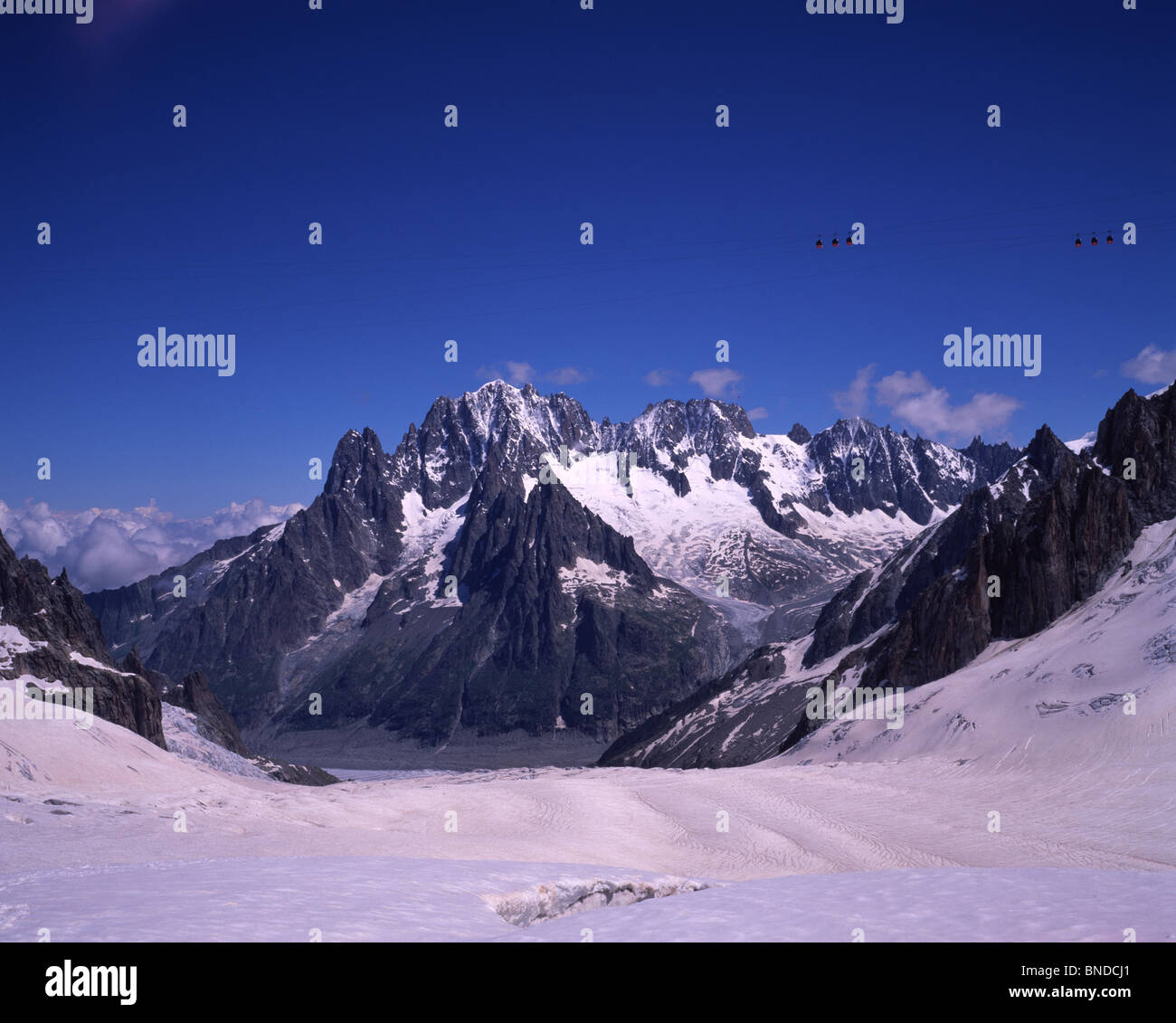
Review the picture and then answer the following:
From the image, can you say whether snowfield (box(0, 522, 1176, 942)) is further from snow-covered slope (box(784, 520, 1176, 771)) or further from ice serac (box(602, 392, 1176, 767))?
ice serac (box(602, 392, 1176, 767))

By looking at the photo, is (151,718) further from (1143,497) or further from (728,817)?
(1143,497)

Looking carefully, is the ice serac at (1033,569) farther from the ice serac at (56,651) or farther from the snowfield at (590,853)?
the ice serac at (56,651)

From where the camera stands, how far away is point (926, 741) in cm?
7744

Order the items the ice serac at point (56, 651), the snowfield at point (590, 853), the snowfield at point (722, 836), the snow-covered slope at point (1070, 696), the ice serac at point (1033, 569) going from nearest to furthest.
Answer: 1. the snowfield at point (590, 853)
2. the snowfield at point (722, 836)
3. the snow-covered slope at point (1070, 696)
4. the ice serac at point (56, 651)
5. the ice serac at point (1033, 569)

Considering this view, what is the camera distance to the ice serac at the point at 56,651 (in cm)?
8869

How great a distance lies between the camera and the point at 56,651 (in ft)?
309

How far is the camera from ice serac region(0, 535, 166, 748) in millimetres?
88688

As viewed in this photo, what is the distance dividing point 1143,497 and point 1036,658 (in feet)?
102

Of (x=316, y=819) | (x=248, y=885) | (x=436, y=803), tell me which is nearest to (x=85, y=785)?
(x=316, y=819)

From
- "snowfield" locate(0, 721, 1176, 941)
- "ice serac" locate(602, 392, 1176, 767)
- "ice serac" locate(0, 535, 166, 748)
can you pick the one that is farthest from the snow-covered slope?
"ice serac" locate(0, 535, 166, 748)

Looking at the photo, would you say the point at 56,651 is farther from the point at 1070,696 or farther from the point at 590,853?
the point at 1070,696

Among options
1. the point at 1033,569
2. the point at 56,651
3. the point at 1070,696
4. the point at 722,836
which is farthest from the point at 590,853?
the point at 56,651

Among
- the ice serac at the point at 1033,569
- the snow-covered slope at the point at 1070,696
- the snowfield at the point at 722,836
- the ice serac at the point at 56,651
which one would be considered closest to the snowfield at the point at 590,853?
the snowfield at the point at 722,836
